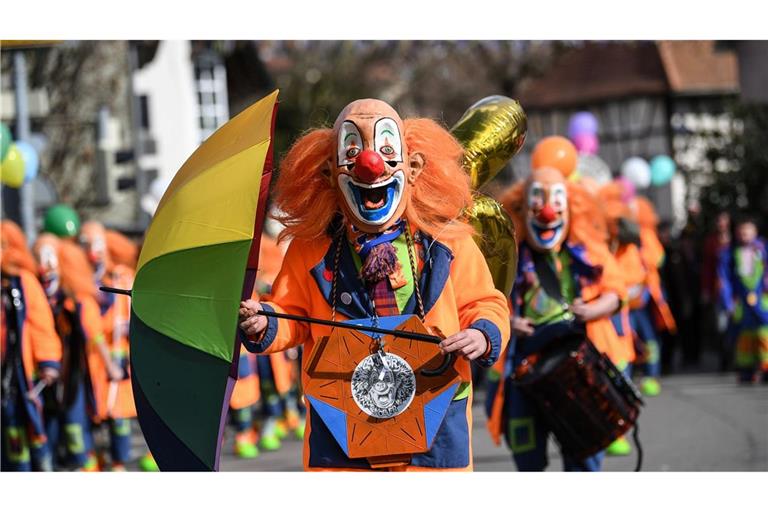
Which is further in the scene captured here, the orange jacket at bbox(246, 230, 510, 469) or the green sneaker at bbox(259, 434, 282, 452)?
the green sneaker at bbox(259, 434, 282, 452)

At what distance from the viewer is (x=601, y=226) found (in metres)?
7.59

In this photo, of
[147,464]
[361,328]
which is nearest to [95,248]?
[147,464]

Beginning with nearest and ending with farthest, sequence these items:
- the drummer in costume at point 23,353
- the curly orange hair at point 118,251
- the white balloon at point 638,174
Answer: the drummer in costume at point 23,353, the curly orange hair at point 118,251, the white balloon at point 638,174

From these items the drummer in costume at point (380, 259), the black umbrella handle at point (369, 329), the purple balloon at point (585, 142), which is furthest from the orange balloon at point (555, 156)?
the purple balloon at point (585, 142)

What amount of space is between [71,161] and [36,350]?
1381 centimetres

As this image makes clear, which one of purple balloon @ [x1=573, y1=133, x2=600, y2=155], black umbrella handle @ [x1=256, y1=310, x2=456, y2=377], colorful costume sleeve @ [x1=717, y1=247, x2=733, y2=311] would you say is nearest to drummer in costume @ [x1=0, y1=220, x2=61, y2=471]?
black umbrella handle @ [x1=256, y1=310, x2=456, y2=377]

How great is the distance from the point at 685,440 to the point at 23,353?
4838mm

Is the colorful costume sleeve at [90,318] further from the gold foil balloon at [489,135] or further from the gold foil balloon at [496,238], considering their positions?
the gold foil balloon at [496,238]

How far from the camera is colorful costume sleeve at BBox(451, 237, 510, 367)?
4895mm

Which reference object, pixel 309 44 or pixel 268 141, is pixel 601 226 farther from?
pixel 309 44

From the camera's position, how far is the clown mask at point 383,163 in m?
4.89

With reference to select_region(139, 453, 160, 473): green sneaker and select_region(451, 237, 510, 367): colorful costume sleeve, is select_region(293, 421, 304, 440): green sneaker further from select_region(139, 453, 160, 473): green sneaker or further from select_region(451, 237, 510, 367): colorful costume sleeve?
select_region(451, 237, 510, 367): colorful costume sleeve

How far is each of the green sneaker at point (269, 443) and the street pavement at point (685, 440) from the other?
0.10 m

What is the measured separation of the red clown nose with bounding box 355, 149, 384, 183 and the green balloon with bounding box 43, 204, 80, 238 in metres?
6.02
